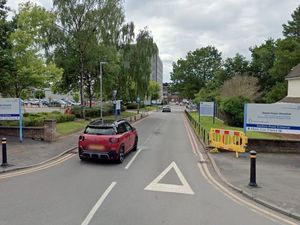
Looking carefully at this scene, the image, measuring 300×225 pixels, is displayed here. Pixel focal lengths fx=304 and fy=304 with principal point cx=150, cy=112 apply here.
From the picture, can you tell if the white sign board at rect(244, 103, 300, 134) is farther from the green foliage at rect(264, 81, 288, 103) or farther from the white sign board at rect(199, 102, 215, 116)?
the green foliage at rect(264, 81, 288, 103)

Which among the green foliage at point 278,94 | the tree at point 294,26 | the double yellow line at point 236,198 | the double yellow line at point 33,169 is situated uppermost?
the tree at point 294,26

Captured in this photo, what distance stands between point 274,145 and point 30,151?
11.3 meters

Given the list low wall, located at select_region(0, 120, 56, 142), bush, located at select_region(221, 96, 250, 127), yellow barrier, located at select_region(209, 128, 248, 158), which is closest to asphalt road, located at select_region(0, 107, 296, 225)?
yellow barrier, located at select_region(209, 128, 248, 158)

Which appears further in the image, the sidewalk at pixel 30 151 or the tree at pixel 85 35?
the tree at pixel 85 35

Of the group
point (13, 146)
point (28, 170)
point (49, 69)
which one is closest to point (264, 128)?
point (28, 170)

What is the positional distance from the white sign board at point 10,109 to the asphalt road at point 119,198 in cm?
593

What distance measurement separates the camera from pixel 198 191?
A: 27.4ft

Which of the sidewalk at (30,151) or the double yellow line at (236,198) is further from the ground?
the sidewalk at (30,151)

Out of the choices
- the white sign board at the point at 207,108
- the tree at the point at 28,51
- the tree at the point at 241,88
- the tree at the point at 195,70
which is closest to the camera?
the tree at the point at 28,51

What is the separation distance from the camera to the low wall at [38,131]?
1633 cm

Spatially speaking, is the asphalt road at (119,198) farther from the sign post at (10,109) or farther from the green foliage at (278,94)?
the green foliage at (278,94)

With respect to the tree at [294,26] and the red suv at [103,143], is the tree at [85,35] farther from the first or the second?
the tree at [294,26]

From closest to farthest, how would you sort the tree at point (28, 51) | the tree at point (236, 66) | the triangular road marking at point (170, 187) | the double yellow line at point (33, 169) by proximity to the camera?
the triangular road marking at point (170, 187)
the double yellow line at point (33, 169)
the tree at point (28, 51)
the tree at point (236, 66)

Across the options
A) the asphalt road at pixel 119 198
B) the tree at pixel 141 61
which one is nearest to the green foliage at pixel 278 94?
the tree at pixel 141 61
